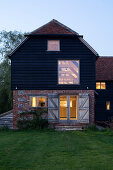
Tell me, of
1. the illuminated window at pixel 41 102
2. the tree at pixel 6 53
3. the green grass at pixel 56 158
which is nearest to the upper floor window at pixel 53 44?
the illuminated window at pixel 41 102

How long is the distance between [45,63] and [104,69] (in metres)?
11.2

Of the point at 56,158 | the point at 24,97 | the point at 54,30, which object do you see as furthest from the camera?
the point at 54,30

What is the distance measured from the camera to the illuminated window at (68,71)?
15.8 metres

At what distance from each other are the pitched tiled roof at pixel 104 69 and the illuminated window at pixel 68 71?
8528 mm

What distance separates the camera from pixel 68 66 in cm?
1577

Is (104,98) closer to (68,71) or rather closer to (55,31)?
(68,71)

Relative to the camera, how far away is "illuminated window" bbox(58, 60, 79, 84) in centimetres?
1576

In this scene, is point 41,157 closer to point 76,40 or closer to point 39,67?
point 39,67

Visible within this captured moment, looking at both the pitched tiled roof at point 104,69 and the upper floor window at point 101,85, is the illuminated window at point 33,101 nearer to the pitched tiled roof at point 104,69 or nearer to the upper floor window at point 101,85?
the pitched tiled roof at point 104,69

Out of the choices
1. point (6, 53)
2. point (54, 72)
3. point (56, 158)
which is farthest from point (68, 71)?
point (6, 53)

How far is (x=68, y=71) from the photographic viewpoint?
51.8 ft

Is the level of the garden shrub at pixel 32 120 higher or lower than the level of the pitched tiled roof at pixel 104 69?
lower

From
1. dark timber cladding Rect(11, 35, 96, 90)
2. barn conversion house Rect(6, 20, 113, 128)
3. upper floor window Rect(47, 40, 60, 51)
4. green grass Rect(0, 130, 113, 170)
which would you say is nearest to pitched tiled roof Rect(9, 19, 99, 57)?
barn conversion house Rect(6, 20, 113, 128)

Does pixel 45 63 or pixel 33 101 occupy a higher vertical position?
pixel 45 63
